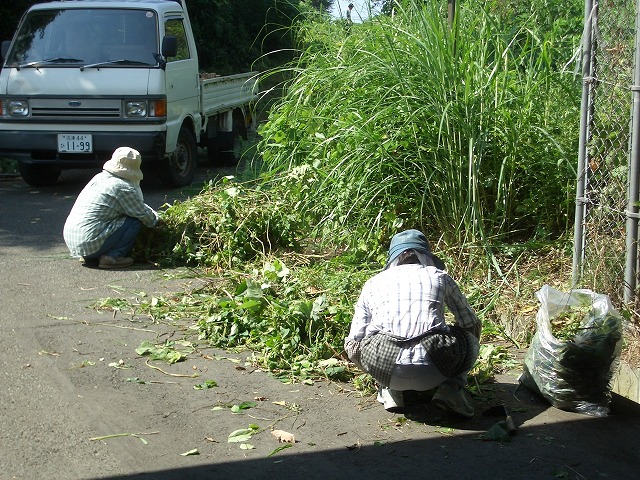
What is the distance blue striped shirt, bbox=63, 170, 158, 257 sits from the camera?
7809mm

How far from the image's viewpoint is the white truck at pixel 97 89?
1094 centimetres

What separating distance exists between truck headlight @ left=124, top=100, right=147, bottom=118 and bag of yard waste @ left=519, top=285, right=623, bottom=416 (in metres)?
7.03

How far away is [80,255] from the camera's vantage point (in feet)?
26.0

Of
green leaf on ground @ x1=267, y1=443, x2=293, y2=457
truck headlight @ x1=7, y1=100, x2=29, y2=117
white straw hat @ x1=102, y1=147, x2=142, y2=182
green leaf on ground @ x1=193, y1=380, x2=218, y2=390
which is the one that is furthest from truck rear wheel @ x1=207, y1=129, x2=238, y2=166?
green leaf on ground @ x1=267, y1=443, x2=293, y2=457

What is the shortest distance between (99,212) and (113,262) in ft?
1.51

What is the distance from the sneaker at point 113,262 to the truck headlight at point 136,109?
3.37 m

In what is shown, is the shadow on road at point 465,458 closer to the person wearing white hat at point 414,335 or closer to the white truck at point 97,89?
the person wearing white hat at point 414,335

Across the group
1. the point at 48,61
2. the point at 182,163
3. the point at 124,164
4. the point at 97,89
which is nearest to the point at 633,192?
the point at 124,164

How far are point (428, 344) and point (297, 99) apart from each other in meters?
4.19

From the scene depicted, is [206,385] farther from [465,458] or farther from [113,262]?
[113,262]

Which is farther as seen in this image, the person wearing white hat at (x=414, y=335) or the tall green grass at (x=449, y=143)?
the tall green grass at (x=449, y=143)

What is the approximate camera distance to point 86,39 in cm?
1143

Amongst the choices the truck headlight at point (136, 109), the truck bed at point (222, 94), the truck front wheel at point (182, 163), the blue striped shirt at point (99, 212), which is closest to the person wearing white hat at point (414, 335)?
the blue striped shirt at point (99, 212)

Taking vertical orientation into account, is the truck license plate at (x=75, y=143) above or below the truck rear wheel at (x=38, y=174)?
above
